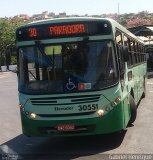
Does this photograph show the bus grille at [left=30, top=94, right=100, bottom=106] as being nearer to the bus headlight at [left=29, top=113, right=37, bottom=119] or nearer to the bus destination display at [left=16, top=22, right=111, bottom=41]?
the bus headlight at [left=29, top=113, right=37, bottom=119]

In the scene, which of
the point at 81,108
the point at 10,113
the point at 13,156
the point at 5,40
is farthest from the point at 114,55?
the point at 5,40

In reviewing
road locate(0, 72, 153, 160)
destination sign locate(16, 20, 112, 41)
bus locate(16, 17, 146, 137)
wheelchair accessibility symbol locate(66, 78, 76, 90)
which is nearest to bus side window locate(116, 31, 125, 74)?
bus locate(16, 17, 146, 137)

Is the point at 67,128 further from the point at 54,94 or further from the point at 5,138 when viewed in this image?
the point at 5,138

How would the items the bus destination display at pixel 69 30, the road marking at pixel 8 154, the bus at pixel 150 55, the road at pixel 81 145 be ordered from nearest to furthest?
1. the road marking at pixel 8 154
2. the road at pixel 81 145
3. the bus destination display at pixel 69 30
4. the bus at pixel 150 55

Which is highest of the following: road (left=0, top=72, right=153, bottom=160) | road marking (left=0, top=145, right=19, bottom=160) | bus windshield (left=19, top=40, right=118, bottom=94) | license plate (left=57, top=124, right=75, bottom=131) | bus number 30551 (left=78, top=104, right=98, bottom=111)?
bus windshield (left=19, top=40, right=118, bottom=94)

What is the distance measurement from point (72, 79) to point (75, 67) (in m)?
0.28

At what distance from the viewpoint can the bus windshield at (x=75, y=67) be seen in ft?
33.1

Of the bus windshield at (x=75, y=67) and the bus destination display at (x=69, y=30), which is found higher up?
the bus destination display at (x=69, y=30)

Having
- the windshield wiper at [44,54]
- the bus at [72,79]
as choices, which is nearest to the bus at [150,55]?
the bus at [72,79]

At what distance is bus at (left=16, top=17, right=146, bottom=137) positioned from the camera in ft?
32.9

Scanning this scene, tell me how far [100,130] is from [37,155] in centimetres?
148

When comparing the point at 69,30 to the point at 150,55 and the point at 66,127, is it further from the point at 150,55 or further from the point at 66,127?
the point at 150,55

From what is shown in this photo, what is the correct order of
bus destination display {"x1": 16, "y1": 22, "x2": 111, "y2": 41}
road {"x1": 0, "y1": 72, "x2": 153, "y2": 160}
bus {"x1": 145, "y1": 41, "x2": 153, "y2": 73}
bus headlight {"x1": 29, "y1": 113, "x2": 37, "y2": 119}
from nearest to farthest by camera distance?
road {"x1": 0, "y1": 72, "x2": 153, "y2": 160}, bus destination display {"x1": 16, "y1": 22, "x2": 111, "y2": 41}, bus headlight {"x1": 29, "y1": 113, "x2": 37, "y2": 119}, bus {"x1": 145, "y1": 41, "x2": 153, "y2": 73}

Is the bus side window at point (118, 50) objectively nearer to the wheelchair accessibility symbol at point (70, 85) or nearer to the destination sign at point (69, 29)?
the destination sign at point (69, 29)
